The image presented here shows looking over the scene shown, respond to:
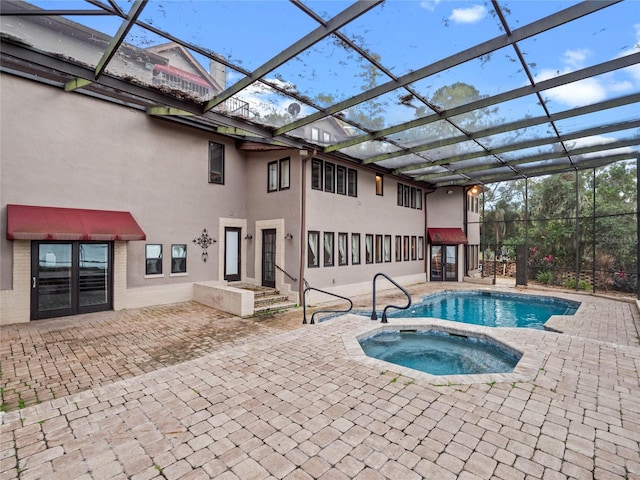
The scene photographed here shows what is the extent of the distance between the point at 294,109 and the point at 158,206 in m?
5.34

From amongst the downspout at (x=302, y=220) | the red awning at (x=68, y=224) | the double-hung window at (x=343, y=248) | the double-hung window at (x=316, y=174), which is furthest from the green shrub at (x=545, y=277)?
the red awning at (x=68, y=224)

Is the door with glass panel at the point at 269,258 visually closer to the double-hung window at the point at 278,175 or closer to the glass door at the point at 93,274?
the double-hung window at the point at 278,175

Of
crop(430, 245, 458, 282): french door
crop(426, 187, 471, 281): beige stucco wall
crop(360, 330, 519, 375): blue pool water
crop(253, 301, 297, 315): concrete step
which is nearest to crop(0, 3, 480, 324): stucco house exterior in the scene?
crop(253, 301, 297, 315): concrete step

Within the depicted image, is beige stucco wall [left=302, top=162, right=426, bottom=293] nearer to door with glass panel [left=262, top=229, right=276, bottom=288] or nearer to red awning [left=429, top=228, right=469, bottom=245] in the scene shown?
red awning [left=429, top=228, right=469, bottom=245]

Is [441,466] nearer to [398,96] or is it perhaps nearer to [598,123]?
[398,96]

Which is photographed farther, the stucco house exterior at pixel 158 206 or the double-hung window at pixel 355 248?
the double-hung window at pixel 355 248

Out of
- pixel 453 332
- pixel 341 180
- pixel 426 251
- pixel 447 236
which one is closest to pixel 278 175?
pixel 341 180

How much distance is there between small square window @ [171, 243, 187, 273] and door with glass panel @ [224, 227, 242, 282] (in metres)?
1.44

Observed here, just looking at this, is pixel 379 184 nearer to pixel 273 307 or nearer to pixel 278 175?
pixel 278 175

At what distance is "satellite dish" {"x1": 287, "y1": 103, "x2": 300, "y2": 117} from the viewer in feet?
22.9

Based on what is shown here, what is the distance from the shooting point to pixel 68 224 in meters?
7.68

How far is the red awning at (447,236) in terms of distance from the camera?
16000 millimetres

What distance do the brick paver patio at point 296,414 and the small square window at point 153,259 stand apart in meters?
Answer: 3.51

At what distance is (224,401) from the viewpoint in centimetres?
383
